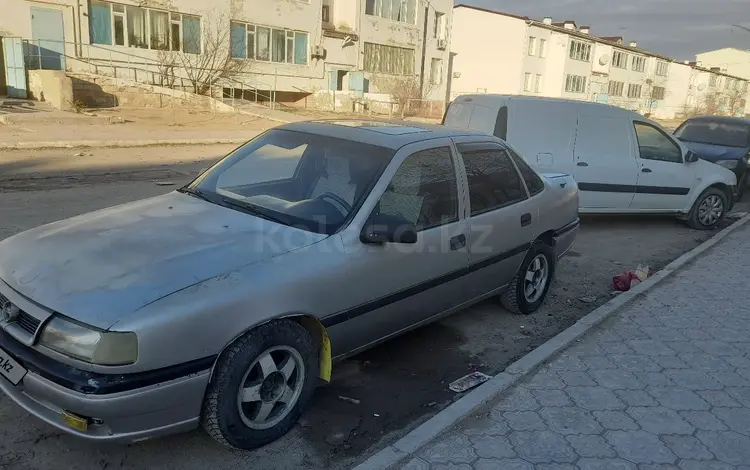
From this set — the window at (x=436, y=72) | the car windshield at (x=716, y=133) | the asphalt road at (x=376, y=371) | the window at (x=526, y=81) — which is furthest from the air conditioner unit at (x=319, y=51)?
the asphalt road at (x=376, y=371)

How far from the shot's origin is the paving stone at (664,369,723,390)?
3.81 m

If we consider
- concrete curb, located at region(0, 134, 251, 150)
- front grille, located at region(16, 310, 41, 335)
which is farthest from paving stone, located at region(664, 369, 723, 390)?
concrete curb, located at region(0, 134, 251, 150)

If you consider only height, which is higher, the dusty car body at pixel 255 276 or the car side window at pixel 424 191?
the car side window at pixel 424 191

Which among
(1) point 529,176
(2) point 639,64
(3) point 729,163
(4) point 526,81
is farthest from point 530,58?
(1) point 529,176

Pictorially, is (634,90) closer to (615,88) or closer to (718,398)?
(615,88)

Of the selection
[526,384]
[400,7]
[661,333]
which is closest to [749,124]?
[661,333]

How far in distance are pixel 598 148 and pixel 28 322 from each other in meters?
7.59

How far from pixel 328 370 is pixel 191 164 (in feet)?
33.3

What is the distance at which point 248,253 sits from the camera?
302 centimetres

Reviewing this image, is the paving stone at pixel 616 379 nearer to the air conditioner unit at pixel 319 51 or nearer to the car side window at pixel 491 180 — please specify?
the car side window at pixel 491 180

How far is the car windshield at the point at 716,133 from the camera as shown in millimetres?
11727

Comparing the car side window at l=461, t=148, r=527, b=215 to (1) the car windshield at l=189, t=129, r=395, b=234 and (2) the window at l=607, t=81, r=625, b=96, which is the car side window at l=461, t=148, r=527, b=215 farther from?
(2) the window at l=607, t=81, r=625, b=96

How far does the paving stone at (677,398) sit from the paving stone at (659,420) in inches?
3.7

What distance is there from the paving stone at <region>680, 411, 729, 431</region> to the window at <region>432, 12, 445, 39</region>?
128 ft
